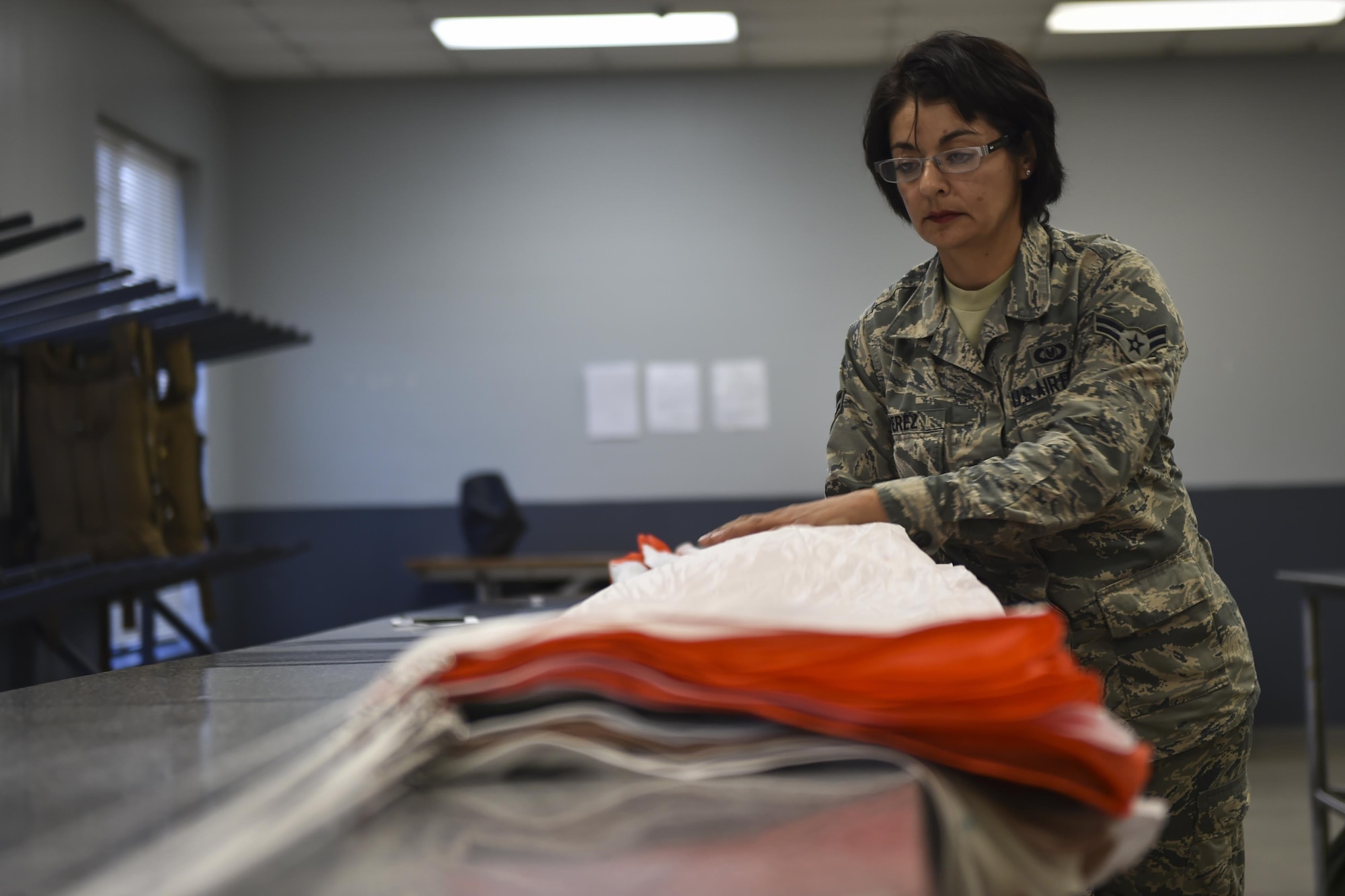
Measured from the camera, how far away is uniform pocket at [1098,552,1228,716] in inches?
46.6

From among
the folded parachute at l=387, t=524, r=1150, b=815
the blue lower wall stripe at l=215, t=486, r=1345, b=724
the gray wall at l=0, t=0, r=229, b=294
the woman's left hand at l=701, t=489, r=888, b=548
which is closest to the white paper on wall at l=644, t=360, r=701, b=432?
the blue lower wall stripe at l=215, t=486, r=1345, b=724

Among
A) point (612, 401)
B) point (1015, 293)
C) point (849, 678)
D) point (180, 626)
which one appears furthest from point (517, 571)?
point (849, 678)

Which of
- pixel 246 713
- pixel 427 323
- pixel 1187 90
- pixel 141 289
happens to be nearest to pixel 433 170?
pixel 427 323

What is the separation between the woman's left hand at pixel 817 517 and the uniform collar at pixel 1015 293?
17.1 inches

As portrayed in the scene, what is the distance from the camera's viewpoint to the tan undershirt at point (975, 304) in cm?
133

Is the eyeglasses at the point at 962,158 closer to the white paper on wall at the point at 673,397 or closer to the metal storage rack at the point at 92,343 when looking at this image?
the metal storage rack at the point at 92,343

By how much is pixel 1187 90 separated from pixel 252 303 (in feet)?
14.9

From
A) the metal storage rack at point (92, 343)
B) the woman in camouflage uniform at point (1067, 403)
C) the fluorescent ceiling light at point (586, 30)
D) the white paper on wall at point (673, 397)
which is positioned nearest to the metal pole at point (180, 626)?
the metal storage rack at point (92, 343)

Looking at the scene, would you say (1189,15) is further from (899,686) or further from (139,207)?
(899,686)

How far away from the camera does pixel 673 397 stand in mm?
5012

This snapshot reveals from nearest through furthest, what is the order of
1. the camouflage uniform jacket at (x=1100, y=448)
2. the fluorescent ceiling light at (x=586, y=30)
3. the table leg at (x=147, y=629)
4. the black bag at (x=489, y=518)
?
the camouflage uniform jacket at (x=1100, y=448) → the table leg at (x=147, y=629) → the fluorescent ceiling light at (x=586, y=30) → the black bag at (x=489, y=518)

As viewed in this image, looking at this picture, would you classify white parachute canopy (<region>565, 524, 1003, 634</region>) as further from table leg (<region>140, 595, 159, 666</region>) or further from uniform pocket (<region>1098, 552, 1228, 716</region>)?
table leg (<region>140, 595, 159, 666</region>)

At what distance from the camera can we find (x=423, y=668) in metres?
0.55

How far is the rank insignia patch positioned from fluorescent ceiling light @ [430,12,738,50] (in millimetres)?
3740
